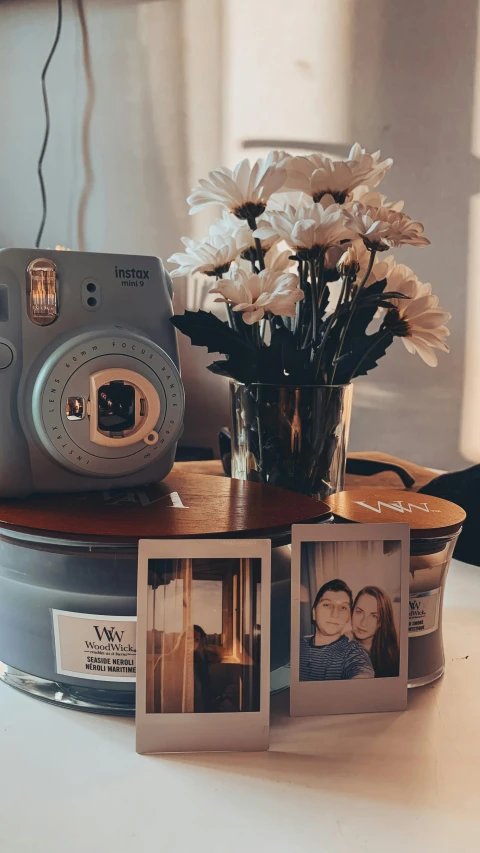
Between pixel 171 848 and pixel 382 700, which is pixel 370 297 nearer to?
pixel 382 700

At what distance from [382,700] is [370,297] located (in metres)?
0.37

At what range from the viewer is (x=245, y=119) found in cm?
162

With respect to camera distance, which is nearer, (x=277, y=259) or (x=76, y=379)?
(x=76, y=379)

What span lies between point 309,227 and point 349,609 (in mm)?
333

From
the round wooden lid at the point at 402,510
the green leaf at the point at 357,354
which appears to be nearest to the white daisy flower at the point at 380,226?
the green leaf at the point at 357,354

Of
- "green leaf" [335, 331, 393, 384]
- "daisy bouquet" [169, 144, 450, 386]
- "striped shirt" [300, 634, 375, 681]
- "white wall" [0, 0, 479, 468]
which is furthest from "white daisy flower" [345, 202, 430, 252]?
"white wall" [0, 0, 479, 468]

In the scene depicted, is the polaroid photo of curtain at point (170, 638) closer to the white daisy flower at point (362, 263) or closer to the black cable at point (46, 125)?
the white daisy flower at point (362, 263)

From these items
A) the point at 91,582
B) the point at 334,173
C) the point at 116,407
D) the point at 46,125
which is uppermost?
the point at 46,125

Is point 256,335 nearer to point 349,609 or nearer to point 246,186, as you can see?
point 246,186

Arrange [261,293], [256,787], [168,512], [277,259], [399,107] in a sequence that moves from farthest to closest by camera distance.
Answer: [399,107] → [277,259] → [261,293] → [168,512] → [256,787]

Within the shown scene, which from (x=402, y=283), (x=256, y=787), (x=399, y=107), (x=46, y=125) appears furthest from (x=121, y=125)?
(x=256, y=787)

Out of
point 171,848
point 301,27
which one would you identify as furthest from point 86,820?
point 301,27

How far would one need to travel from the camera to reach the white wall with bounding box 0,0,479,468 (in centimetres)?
156

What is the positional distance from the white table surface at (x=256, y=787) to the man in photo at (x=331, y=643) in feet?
0.12
